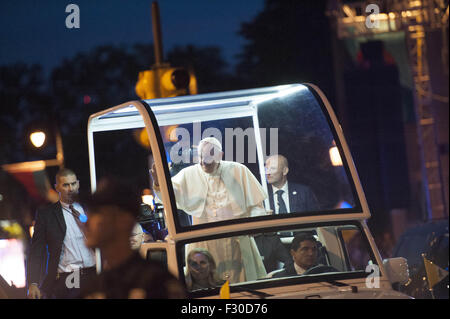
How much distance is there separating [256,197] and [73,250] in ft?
6.96

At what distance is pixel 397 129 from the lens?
32.5 m

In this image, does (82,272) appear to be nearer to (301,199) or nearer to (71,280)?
(71,280)

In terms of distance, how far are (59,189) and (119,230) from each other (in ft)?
16.4

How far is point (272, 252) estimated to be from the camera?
661cm

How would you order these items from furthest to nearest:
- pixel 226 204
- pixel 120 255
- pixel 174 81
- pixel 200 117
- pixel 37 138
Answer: pixel 37 138 < pixel 174 81 < pixel 200 117 < pixel 226 204 < pixel 120 255

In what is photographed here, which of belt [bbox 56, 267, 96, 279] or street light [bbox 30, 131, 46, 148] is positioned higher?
street light [bbox 30, 131, 46, 148]

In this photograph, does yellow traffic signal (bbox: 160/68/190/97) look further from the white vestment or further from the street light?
the white vestment

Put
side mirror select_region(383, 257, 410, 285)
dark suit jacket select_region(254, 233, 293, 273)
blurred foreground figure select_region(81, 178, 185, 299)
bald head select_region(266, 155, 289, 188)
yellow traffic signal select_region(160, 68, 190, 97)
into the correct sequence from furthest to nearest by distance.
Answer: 1. yellow traffic signal select_region(160, 68, 190, 97)
2. bald head select_region(266, 155, 289, 188)
3. dark suit jacket select_region(254, 233, 293, 273)
4. side mirror select_region(383, 257, 410, 285)
5. blurred foreground figure select_region(81, 178, 185, 299)

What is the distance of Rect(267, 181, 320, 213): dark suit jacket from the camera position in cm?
691

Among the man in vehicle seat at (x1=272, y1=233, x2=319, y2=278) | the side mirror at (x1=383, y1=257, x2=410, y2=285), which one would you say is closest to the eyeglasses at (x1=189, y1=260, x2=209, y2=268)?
the man in vehicle seat at (x1=272, y1=233, x2=319, y2=278)

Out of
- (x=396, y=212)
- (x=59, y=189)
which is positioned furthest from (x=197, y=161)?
(x=396, y=212)

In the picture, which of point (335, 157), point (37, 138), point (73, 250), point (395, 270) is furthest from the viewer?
point (37, 138)

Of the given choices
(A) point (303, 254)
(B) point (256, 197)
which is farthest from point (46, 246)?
(A) point (303, 254)

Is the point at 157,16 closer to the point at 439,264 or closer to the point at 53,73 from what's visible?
the point at 439,264
